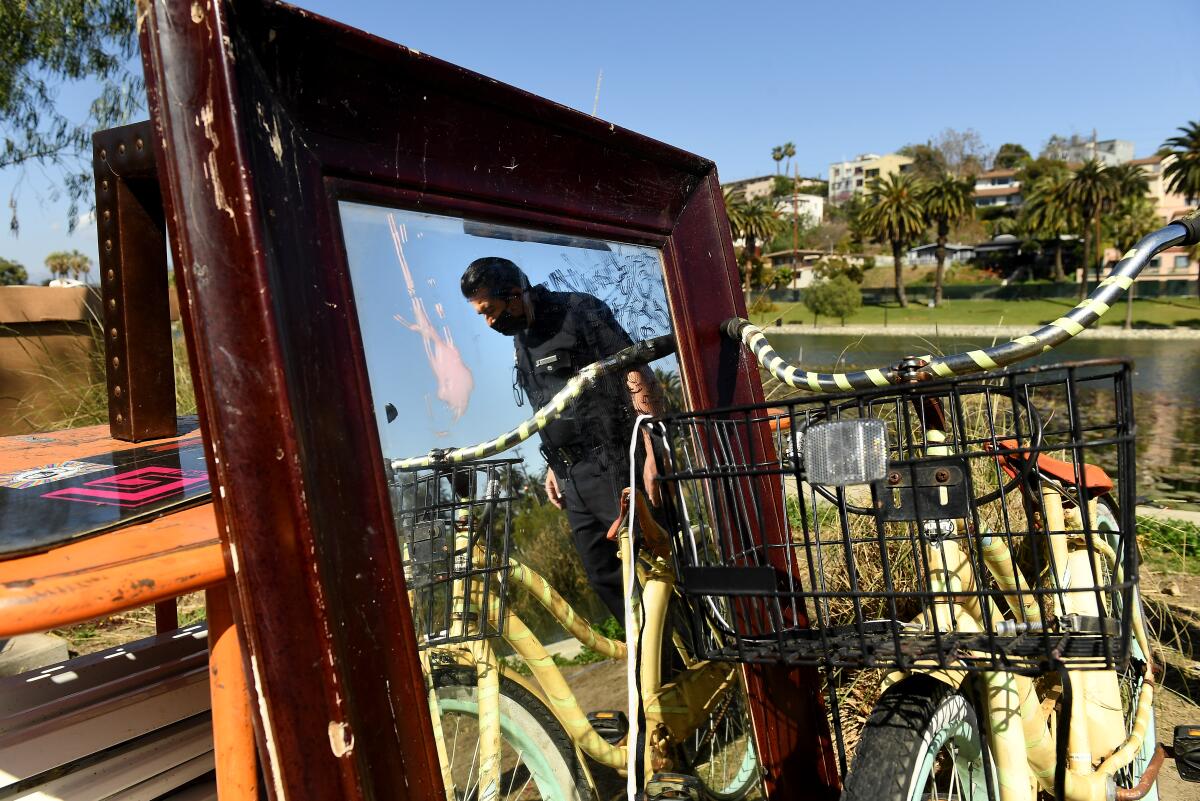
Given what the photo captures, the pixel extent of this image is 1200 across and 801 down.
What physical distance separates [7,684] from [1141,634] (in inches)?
98.5

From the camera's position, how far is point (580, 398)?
70.1 inches

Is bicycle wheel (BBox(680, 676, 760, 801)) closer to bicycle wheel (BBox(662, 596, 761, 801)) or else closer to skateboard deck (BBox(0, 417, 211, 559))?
bicycle wheel (BBox(662, 596, 761, 801))

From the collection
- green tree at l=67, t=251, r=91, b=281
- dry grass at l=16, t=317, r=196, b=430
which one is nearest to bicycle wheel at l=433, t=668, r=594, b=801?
dry grass at l=16, t=317, r=196, b=430

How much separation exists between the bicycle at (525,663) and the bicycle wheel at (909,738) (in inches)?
14.0

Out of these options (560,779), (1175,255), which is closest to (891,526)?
(560,779)

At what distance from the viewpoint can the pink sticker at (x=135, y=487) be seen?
4.32 feet

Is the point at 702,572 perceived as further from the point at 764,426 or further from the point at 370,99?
the point at 370,99

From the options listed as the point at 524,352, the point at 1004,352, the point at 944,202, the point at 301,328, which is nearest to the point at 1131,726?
the point at 1004,352

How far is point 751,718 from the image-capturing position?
6.43ft

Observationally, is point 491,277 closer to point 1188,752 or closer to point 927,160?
point 1188,752

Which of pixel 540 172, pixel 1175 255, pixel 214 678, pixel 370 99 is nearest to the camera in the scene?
pixel 214 678

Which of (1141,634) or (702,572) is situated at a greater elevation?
(702,572)

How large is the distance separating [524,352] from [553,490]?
27 cm

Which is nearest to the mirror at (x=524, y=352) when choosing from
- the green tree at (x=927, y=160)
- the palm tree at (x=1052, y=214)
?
the palm tree at (x=1052, y=214)
